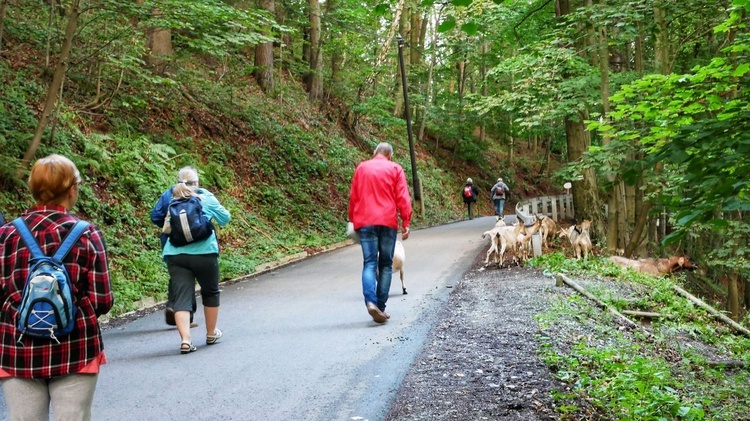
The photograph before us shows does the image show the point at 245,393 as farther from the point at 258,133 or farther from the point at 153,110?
the point at 258,133

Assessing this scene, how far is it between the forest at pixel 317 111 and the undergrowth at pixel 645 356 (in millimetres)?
1412

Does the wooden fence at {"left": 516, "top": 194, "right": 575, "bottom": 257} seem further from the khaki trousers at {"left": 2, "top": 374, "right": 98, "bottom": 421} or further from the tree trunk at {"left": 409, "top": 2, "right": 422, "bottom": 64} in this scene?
the khaki trousers at {"left": 2, "top": 374, "right": 98, "bottom": 421}

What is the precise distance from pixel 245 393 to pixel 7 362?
2.57 m

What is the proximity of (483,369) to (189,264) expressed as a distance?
322 centimetres

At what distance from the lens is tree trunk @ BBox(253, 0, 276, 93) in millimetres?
21453

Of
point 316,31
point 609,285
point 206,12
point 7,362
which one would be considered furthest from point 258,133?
point 7,362

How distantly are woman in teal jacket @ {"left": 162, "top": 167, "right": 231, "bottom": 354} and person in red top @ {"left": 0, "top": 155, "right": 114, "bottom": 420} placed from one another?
11.5 feet

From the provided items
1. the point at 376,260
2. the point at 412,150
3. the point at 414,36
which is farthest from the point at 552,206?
the point at 414,36

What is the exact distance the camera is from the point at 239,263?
12.8m

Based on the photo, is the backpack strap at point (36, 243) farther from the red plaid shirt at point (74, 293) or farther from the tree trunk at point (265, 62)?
the tree trunk at point (265, 62)

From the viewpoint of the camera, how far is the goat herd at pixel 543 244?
12938 mm

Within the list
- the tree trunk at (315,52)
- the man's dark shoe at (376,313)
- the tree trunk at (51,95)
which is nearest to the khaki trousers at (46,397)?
the man's dark shoe at (376,313)

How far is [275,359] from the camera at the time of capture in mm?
6227

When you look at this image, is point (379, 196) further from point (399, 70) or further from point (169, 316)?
point (399, 70)
